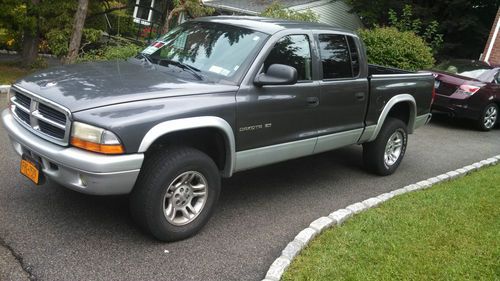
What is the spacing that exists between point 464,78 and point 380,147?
5780 millimetres

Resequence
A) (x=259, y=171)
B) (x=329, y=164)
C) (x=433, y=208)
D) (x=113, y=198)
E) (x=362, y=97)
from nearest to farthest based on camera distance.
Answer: (x=113, y=198) → (x=433, y=208) → (x=362, y=97) → (x=259, y=171) → (x=329, y=164)

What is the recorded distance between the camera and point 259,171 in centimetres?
626

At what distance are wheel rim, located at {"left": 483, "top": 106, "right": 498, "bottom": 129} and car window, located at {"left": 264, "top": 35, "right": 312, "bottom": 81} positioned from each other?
7.83 meters

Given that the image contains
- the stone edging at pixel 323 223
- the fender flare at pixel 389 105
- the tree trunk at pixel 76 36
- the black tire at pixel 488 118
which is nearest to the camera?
the stone edging at pixel 323 223

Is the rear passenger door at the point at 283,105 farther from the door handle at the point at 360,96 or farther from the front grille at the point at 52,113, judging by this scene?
the front grille at the point at 52,113

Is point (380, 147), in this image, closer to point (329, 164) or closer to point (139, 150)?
point (329, 164)

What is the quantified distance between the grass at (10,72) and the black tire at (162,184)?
7039mm

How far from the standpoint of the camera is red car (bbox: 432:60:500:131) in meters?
10.7

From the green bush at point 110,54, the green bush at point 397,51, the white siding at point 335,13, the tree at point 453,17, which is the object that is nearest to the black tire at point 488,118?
the green bush at point 397,51

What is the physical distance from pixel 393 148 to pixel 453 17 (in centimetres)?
1630

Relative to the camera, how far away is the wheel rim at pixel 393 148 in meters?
6.60

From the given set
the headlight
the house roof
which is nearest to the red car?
the headlight

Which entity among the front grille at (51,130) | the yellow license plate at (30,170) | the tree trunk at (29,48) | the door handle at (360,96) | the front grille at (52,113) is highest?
the door handle at (360,96)

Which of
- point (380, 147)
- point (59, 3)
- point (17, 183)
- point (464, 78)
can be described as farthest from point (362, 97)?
point (59, 3)
